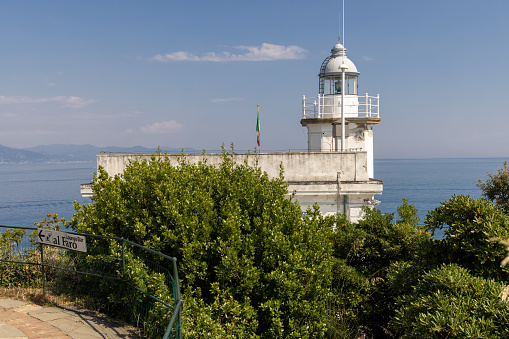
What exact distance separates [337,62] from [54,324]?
2346 cm

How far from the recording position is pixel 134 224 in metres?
8.91

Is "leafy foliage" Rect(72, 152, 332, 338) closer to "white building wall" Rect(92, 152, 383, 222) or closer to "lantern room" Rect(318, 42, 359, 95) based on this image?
"white building wall" Rect(92, 152, 383, 222)

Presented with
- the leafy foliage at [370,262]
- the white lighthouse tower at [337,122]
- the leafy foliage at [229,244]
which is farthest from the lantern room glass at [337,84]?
the leafy foliage at [229,244]

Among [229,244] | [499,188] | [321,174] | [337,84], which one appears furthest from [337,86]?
[229,244]

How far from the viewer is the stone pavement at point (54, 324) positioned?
6.96 meters

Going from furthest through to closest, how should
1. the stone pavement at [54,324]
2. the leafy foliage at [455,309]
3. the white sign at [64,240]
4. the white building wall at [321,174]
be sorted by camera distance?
1. the white building wall at [321,174]
2. the white sign at [64,240]
3. the stone pavement at [54,324]
4. the leafy foliage at [455,309]

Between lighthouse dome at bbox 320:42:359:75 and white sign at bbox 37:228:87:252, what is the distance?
70.9ft

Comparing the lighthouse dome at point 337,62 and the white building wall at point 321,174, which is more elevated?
the lighthouse dome at point 337,62

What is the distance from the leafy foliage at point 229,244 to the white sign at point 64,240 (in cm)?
73

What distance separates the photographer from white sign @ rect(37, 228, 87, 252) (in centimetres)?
805

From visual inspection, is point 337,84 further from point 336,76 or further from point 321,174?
point 321,174

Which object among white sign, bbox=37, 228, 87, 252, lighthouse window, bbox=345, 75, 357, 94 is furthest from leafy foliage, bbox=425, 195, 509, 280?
lighthouse window, bbox=345, 75, 357, 94

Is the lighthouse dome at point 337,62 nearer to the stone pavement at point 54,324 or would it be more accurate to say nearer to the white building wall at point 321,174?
the white building wall at point 321,174

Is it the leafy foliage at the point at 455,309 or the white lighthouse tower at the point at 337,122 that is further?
the white lighthouse tower at the point at 337,122
